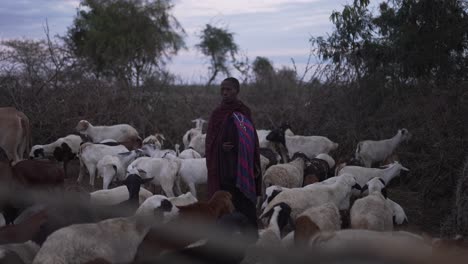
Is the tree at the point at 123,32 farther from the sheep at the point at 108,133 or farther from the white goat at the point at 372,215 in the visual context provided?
the white goat at the point at 372,215

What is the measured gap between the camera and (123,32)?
969 inches

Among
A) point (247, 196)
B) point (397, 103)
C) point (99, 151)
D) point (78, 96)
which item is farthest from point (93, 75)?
point (247, 196)

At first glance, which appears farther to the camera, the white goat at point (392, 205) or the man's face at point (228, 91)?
the white goat at point (392, 205)

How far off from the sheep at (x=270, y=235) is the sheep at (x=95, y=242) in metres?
0.84

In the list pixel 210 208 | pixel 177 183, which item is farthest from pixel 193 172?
pixel 210 208

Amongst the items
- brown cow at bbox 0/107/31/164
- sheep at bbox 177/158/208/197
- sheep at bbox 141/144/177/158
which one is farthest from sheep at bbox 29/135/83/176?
sheep at bbox 177/158/208/197

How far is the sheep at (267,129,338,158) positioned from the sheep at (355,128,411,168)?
0.55 metres

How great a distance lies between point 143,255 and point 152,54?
20.4 meters

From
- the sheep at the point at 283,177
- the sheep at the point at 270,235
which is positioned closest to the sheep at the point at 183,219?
the sheep at the point at 270,235

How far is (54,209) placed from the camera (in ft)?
16.2

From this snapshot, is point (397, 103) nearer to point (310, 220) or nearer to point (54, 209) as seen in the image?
point (310, 220)

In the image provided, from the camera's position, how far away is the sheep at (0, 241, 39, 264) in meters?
4.27

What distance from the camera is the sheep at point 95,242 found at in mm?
4246

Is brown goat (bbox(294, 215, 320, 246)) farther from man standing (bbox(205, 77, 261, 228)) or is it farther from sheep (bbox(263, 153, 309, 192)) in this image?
sheep (bbox(263, 153, 309, 192))
